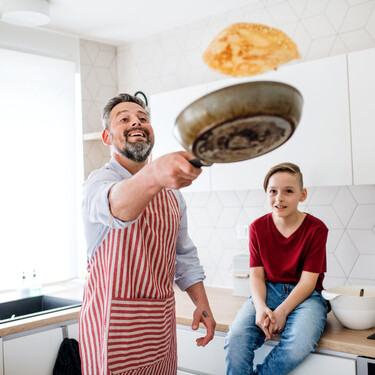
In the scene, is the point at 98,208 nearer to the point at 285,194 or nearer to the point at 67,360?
the point at 285,194

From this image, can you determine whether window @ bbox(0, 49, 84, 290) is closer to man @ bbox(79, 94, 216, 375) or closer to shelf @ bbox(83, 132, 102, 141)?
shelf @ bbox(83, 132, 102, 141)

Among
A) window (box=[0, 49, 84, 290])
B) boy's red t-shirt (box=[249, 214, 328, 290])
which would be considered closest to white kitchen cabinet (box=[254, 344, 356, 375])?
boy's red t-shirt (box=[249, 214, 328, 290])

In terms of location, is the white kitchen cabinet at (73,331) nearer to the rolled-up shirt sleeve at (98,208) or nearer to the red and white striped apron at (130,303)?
the red and white striped apron at (130,303)

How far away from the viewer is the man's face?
1474 millimetres

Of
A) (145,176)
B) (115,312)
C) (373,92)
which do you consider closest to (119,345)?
(115,312)

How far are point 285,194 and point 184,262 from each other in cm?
53

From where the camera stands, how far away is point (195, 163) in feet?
3.13

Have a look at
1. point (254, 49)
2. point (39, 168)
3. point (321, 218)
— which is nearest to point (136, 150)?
point (254, 49)

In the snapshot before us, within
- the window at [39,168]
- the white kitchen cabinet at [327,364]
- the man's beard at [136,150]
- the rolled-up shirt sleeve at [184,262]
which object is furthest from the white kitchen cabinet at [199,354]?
the window at [39,168]

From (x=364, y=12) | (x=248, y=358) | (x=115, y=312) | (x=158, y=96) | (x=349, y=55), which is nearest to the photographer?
(x=115, y=312)

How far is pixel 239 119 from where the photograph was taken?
0.81m

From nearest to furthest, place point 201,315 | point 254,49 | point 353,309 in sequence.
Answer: point 254,49 → point 201,315 → point 353,309

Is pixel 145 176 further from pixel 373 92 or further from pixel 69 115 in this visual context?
pixel 69 115

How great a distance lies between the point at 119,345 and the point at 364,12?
176 centimetres
